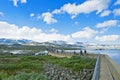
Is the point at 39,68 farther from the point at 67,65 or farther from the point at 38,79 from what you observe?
the point at 38,79

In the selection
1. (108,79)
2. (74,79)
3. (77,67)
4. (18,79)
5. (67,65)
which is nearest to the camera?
(18,79)

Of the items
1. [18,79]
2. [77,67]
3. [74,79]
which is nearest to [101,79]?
[74,79]

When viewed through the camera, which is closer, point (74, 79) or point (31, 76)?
point (31, 76)

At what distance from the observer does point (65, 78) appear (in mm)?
26219

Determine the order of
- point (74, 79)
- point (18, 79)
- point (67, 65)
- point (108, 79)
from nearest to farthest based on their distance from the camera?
point (18, 79) → point (108, 79) → point (74, 79) → point (67, 65)

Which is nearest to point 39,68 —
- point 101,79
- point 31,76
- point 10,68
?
point 10,68

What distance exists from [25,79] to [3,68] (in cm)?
2554

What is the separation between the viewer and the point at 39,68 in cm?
3847

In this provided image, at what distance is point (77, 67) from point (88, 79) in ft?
37.9

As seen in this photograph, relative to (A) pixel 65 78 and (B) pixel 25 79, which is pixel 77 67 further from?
(B) pixel 25 79

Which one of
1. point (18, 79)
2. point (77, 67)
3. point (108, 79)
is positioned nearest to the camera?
point (18, 79)

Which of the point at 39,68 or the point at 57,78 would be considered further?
the point at 39,68

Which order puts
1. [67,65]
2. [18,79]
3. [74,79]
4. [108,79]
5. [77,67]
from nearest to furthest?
1. [18,79]
2. [108,79]
3. [74,79]
4. [77,67]
5. [67,65]

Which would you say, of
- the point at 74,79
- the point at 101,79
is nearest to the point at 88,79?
the point at 74,79
